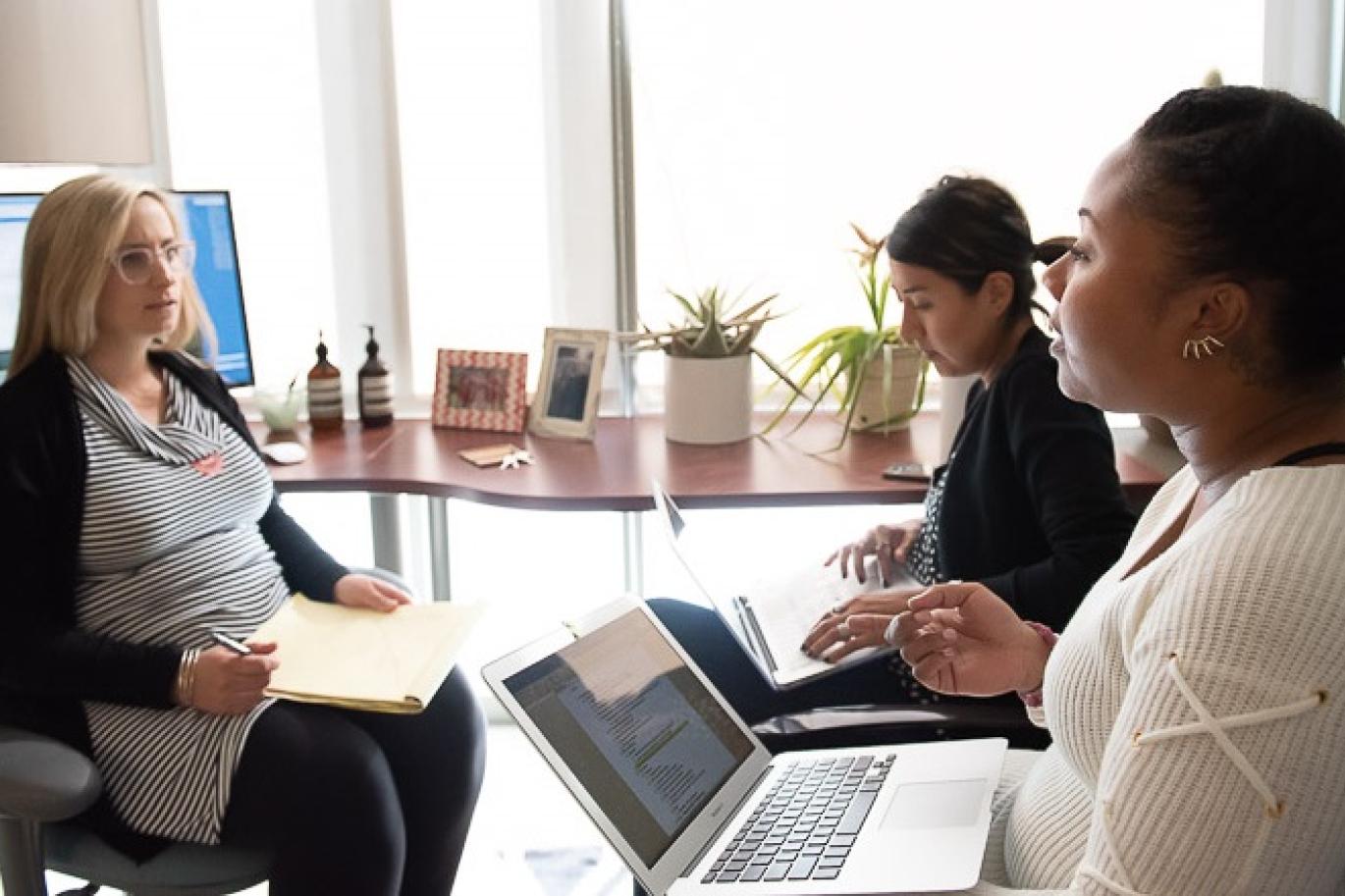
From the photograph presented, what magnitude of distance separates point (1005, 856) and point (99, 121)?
1.78 m

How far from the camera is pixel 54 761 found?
1.42 metres

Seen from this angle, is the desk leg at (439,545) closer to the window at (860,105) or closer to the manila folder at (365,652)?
the manila folder at (365,652)

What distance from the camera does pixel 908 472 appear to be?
2.19 metres

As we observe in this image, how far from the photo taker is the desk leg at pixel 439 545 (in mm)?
2527

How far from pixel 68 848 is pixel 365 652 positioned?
419 mm

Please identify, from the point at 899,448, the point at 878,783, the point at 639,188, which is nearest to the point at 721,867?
the point at 878,783

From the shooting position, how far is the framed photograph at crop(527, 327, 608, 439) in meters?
2.52


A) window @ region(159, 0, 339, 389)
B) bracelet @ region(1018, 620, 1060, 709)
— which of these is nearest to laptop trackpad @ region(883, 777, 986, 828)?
bracelet @ region(1018, 620, 1060, 709)

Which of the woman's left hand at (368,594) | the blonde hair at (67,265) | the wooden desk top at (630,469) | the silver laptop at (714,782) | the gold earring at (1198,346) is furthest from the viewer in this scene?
the wooden desk top at (630,469)

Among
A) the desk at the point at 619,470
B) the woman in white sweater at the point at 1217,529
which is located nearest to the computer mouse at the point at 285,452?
the desk at the point at 619,470

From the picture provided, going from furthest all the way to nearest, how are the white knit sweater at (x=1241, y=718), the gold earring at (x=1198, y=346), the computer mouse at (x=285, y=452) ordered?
the computer mouse at (x=285, y=452)
the gold earring at (x=1198, y=346)
the white knit sweater at (x=1241, y=718)

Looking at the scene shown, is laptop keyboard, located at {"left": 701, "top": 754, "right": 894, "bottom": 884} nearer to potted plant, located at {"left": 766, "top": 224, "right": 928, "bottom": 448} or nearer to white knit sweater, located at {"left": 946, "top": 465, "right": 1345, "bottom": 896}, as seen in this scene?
white knit sweater, located at {"left": 946, "top": 465, "right": 1345, "bottom": 896}

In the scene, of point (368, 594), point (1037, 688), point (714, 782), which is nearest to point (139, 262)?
point (368, 594)

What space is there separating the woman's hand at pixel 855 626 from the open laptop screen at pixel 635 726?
0.20 meters
